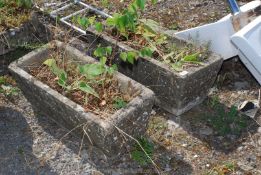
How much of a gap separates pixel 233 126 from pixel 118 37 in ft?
4.34

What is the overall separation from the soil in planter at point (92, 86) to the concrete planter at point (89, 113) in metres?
0.06

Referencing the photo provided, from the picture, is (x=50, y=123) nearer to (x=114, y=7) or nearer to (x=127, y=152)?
(x=127, y=152)

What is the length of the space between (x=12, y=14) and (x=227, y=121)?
2359 mm

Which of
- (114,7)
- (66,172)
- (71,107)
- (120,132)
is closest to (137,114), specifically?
(120,132)

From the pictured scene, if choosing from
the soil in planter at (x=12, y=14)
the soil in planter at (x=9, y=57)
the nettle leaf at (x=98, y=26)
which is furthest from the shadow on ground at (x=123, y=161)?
the soil in planter at (x=12, y=14)

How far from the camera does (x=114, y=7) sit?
18.1 feet

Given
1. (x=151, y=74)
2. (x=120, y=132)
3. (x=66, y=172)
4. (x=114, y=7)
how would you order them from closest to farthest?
(x=120, y=132) → (x=66, y=172) → (x=151, y=74) → (x=114, y=7)

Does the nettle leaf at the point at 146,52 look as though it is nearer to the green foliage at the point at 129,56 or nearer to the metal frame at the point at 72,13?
the green foliage at the point at 129,56

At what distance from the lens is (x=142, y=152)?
3.80 meters

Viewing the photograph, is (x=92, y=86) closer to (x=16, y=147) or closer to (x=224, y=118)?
(x=16, y=147)

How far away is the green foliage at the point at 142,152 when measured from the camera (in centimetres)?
375

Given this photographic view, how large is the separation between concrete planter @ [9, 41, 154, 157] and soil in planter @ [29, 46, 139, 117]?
0.06 metres

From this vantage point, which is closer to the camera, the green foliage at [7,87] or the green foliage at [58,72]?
the green foliage at [58,72]

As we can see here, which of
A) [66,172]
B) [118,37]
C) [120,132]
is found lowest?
[66,172]
